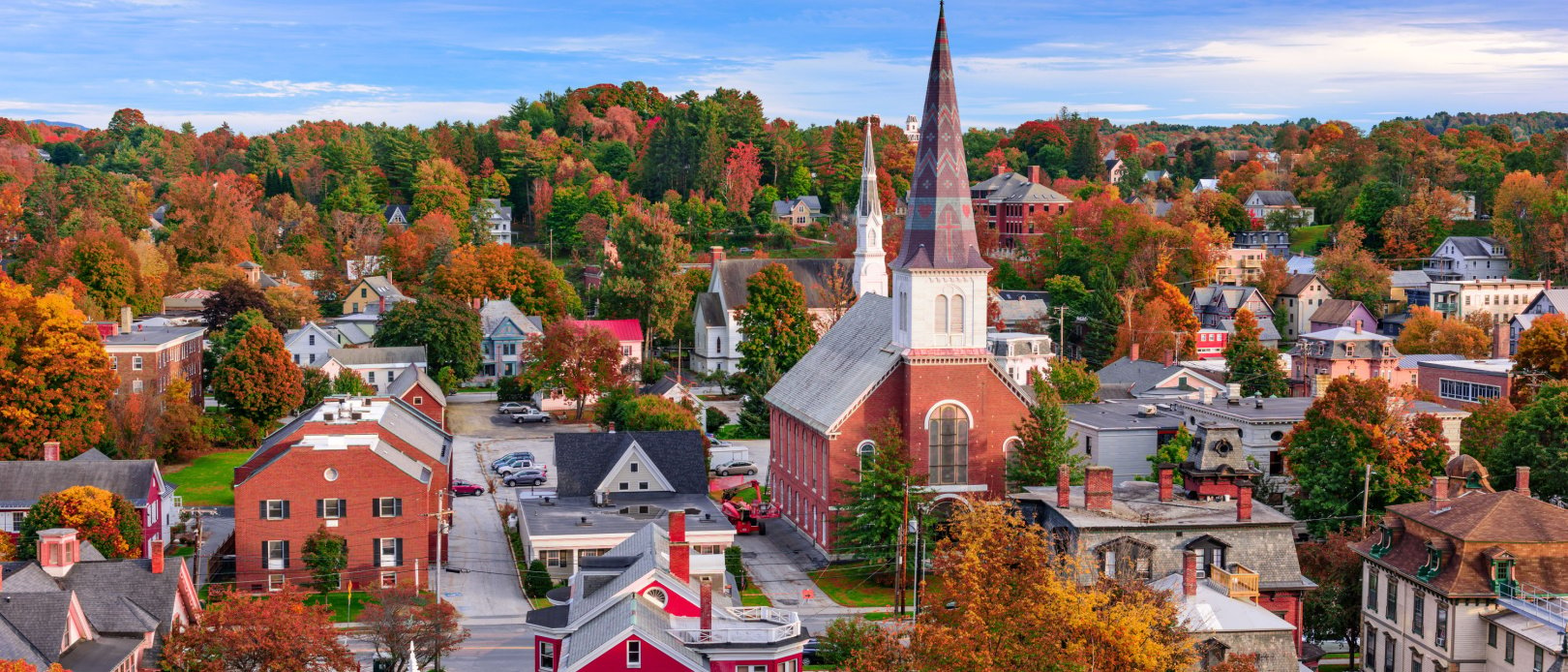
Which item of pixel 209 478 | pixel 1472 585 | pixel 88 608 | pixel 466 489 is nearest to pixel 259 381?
pixel 209 478

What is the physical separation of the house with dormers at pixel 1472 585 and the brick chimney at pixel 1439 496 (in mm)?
108

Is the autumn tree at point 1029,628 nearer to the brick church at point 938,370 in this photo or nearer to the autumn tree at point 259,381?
the brick church at point 938,370

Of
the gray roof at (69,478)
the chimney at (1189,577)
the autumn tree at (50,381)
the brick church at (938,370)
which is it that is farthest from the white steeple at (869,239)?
the chimney at (1189,577)

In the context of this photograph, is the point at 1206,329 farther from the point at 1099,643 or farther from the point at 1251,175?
the point at 1099,643

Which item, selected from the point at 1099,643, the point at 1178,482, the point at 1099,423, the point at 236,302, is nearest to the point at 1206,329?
the point at 1099,423

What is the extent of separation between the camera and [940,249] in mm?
60875

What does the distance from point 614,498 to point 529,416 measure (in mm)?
30495

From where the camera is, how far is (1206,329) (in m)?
117

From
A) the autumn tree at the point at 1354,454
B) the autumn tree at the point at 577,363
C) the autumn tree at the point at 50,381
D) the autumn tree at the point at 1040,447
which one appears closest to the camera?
the autumn tree at the point at 1040,447

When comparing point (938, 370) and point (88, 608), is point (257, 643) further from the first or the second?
point (938, 370)

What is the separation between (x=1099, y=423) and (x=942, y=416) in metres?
13.8

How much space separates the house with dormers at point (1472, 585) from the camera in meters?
44.4

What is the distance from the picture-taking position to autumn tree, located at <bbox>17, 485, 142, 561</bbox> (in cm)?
5453

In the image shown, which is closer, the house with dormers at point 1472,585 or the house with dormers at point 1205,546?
the house with dormers at point 1205,546
